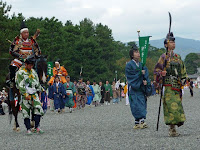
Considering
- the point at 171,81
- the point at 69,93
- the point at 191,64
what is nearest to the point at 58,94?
the point at 69,93

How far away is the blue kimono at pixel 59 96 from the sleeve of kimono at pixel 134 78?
12.2 metres

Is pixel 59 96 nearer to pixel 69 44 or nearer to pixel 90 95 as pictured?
pixel 90 95

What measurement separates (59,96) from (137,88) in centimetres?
1250

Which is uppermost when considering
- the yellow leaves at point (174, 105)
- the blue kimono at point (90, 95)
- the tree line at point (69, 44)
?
the tree line at point (69, 44)

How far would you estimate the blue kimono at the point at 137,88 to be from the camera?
1230 centimetres

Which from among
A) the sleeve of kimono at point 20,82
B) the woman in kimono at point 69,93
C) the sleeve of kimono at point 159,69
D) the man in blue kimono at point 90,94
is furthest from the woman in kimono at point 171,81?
the man in blue kimono at point 90,94

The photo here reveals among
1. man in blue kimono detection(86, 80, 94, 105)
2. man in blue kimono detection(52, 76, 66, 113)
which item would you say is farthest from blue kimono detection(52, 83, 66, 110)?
man in blue kimono detection(86, 80, 94, 105)

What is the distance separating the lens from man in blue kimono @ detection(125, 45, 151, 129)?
40.2 feet

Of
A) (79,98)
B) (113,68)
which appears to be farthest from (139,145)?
(113,68)

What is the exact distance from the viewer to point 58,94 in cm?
2445

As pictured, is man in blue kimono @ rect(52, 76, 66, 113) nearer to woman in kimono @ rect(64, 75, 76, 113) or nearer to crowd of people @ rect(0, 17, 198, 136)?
woman in kimono @ rect(64, 75, 76, 113)

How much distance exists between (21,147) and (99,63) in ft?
203

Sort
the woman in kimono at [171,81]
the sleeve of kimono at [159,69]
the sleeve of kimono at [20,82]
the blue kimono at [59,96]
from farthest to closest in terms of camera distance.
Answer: the blue kimono at [59,96], the sleeve of kimono at [20,82], the sleeve of kimono at [159,69], the woman in kimono at [171,81]

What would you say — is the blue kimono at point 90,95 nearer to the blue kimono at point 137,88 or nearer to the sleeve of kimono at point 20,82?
the blue kimono at point 137,88
